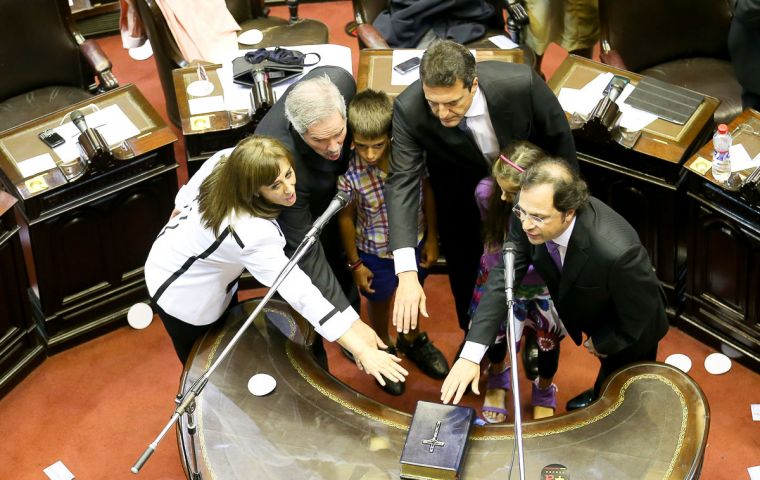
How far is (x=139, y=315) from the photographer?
4.64 meters

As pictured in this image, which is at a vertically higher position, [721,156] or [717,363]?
[721,156]

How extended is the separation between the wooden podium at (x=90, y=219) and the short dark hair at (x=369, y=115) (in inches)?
42.4

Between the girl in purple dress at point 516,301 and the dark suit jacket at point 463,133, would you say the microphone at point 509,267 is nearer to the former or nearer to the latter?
the girl in purple dress at point 516,301

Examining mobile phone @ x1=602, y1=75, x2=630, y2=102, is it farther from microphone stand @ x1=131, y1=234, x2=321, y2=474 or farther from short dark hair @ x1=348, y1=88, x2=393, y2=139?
microphone stand @ x1=131, y1=234, x2=321, y2=474

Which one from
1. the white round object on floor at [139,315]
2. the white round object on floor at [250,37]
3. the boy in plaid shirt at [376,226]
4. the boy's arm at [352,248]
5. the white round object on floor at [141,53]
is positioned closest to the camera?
the boy in plaid shirt at [376,226]

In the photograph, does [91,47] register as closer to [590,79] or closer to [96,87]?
[96,87]

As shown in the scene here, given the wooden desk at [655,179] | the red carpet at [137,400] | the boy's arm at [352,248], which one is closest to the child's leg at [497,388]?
the red carpet at [137,400]

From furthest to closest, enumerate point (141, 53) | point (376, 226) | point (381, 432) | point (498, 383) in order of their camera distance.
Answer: point (141, 53), point (498, 383), point (376, 226), point (381, 432)

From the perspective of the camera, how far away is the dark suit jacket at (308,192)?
11.0ft

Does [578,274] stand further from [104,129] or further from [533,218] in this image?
[104,129]

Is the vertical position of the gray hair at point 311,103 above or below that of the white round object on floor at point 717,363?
above

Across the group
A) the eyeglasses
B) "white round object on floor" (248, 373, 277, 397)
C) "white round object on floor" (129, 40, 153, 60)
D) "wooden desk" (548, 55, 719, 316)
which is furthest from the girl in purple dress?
"white round object on floor" (129, 40, 153, 60)

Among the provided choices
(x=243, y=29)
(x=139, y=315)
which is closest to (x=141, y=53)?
(x=243, y=29)

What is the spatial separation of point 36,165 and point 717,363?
2850 millimetres
